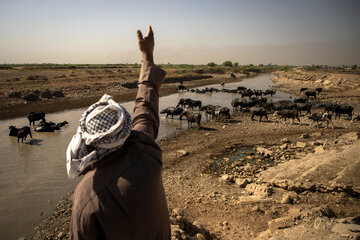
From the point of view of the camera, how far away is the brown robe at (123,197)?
1.12 meters

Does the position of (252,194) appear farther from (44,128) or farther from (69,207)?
(44,128)

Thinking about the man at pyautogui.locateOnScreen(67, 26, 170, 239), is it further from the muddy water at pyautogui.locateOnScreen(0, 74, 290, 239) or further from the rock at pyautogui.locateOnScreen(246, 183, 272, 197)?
the muddy water at pyautogui.locateOnScreen(0, 74, 290, 239)

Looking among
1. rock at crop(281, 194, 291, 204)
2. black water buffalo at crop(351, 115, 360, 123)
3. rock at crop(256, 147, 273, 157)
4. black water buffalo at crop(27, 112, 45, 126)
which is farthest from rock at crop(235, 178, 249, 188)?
black water buffalo at crop(27, 112, 45, 126)

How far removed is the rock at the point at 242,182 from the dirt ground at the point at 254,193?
0.11 feet

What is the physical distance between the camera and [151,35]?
5.66 feet

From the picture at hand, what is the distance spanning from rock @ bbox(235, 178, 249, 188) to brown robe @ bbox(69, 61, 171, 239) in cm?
565

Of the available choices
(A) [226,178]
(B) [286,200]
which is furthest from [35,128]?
(B) [286,200]

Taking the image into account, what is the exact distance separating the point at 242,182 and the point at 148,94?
5722 mm

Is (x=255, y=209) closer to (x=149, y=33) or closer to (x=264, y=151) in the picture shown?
(x=264, y=151)

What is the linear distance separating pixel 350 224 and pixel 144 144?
4.14 m

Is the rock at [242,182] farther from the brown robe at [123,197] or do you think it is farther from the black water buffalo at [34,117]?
the black water buffalo at [34,117]

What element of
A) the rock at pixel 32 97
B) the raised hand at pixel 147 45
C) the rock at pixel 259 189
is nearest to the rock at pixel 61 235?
the rock at pixel 259 189

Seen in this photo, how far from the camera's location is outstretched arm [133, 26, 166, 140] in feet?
4.86

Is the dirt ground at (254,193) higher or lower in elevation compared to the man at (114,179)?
lower
